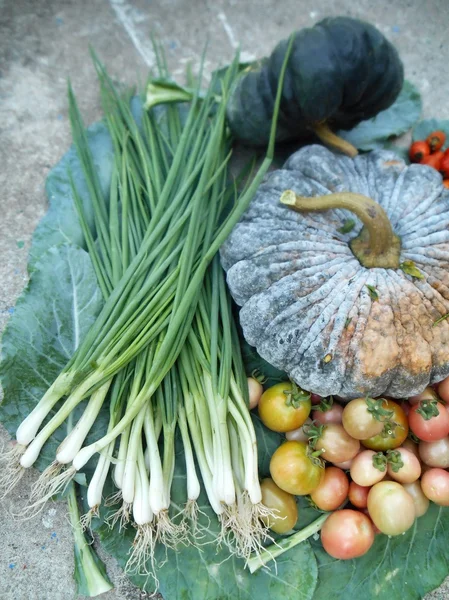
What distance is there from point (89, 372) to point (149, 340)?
15cm

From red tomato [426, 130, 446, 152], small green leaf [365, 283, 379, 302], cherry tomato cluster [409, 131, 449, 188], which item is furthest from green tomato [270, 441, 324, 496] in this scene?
red tomato [426, 130, 446, 152]

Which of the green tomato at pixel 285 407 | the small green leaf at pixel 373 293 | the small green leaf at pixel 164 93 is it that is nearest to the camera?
Answer: the small green leaf at pixel 373 293

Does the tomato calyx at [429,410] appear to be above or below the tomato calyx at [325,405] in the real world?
below

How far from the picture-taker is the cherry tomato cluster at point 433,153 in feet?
5.39

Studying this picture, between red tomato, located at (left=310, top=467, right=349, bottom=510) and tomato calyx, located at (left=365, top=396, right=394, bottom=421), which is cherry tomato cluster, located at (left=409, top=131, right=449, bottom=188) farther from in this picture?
red tomato, located at (left=310, top=467, right=349, bottom=510)

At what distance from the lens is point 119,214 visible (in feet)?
4.87

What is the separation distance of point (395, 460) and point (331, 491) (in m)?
0.17

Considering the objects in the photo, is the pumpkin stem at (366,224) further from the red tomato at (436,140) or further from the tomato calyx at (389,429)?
the red tomato at (436,140)

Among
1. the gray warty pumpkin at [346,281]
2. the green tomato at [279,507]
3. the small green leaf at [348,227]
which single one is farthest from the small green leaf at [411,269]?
the green tomato at [279,507]

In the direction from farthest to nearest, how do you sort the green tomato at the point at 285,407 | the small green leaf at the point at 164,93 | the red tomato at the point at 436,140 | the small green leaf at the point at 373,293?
the red tomato at the point at 436,140
the small green leaf at the point at 164,93
the green tomato at the point at 285,407
the small green leaf at the point at 373,293

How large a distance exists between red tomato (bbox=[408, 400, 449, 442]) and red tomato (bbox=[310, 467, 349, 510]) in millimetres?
222

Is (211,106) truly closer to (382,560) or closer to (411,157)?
(411,157)

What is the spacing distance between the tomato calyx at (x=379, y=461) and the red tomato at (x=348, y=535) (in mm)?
132

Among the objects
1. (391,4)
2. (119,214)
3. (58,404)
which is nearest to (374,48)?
(391,4)
